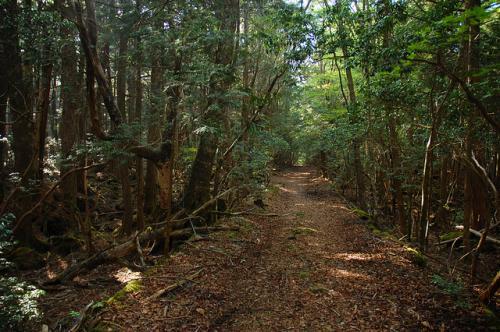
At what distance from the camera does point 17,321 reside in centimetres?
459

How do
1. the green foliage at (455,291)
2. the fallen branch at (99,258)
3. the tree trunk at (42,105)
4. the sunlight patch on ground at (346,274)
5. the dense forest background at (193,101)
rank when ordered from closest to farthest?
the green foliage at (455,291) < the dense forest background at (193,101) < the sunlight patch on ground at (346,274) < the fallen branch at (99,258) < the tree trunk at (42,105)

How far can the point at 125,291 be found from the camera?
632cm

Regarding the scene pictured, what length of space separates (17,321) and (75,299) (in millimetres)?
2896

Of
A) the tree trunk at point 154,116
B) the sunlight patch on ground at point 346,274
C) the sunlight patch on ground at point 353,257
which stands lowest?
the sunlight patch on ground at point 353,257

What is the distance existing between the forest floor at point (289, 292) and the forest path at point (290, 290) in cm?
2

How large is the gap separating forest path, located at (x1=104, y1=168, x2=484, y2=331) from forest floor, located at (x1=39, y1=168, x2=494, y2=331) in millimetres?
18

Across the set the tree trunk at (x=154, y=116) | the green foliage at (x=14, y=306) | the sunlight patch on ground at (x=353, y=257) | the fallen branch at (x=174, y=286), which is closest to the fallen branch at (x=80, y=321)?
the green foliage at (x=14, y=306)

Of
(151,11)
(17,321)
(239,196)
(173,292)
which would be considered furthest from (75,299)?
(239,196)

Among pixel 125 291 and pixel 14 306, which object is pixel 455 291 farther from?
pixel 14 306

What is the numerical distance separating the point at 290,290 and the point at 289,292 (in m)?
0.10

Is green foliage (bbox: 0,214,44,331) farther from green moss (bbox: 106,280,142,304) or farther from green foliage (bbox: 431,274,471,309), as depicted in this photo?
green foliage (bbox: 431,274,471,309)

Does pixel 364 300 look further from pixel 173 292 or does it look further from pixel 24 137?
pixel 24 137

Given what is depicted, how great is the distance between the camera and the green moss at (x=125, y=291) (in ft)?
19.6

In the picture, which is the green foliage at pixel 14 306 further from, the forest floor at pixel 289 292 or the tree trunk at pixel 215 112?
the tree trunk at pixel 215 112
